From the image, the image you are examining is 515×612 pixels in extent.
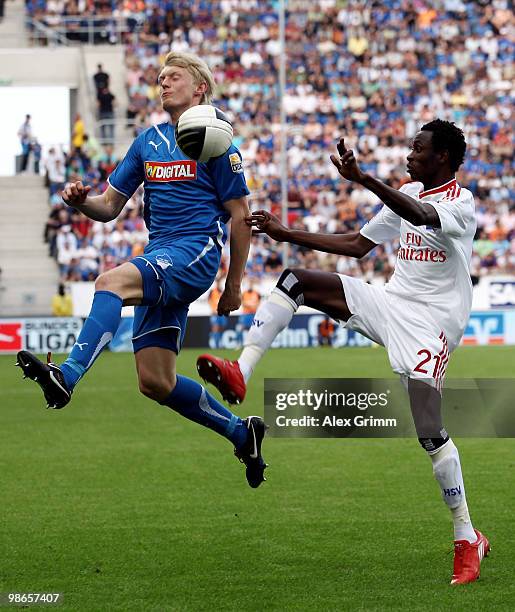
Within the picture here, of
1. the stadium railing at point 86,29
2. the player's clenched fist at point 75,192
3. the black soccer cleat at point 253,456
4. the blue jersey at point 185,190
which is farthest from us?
the stadium railing at point 86,29

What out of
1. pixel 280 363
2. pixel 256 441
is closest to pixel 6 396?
pixel 280 363

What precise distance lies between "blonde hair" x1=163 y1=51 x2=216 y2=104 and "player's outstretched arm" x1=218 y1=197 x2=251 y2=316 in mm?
668

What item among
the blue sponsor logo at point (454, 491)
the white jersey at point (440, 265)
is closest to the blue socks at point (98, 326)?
the white jersey at point (440, 265)

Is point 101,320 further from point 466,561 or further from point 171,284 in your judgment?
point 466,561

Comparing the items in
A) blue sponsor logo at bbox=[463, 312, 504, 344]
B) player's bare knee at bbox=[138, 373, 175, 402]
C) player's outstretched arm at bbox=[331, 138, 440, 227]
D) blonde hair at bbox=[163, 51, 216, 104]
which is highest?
blonde hair at bbox=[163, 51, 216, 104]

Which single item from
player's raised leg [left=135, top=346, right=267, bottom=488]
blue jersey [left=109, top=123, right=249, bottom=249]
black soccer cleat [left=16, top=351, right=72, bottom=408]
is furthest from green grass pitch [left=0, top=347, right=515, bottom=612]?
blue jersey [left=109, top=123, right=249, bottom=249]

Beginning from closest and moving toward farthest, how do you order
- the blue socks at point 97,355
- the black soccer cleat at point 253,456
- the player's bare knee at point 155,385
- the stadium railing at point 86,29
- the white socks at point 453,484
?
the blue socks at point 97,355
the white socks at point 453,484
the player's bare knee at point 155,385
the black soccer cleat at point 253,456
the stadium railing at point 86,29

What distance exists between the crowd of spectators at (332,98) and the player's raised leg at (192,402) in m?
22.6

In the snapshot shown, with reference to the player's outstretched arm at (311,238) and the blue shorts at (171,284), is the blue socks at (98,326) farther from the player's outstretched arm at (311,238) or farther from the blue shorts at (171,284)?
the player's outstretched arm at (311,238)

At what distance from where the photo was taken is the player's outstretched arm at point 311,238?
22.6ft

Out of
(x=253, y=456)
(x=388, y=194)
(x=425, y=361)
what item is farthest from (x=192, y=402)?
(x=388, y=194)

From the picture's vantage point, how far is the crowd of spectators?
103 feet

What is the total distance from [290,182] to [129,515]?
25.0 meters

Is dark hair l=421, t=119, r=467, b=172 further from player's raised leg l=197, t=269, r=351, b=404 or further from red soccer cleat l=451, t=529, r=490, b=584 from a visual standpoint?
red soccer cleat l=451, t=529, r=490, b=584
